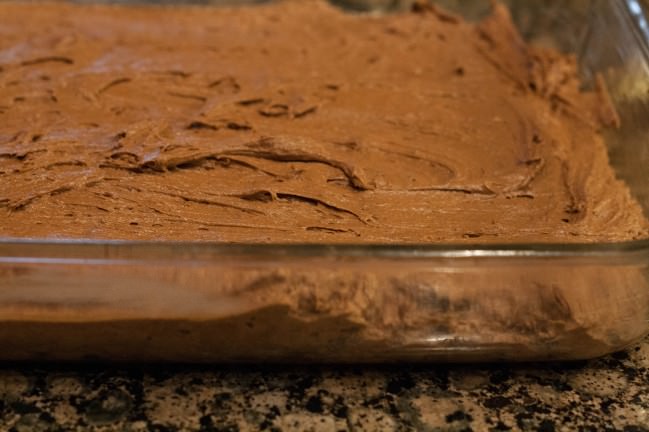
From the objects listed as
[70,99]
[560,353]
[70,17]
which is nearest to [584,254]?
[560,353]

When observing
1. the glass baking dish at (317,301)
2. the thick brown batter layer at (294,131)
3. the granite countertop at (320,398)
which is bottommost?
the granite countertop at (320,398)

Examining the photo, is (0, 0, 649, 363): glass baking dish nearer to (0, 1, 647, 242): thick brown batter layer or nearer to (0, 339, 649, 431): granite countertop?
(0, 339, 649, 431): granite countertop

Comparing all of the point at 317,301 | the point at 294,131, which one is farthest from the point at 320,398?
the point at 294,131

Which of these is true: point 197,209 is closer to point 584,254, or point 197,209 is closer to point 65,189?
point 65,189

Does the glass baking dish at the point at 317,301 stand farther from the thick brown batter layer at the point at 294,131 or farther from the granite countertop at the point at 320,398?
the thick brown batter layer at the point at 294,131

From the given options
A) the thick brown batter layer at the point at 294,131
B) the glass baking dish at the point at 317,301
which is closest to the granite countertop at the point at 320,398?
the glass baking dish at the point at 317,301
